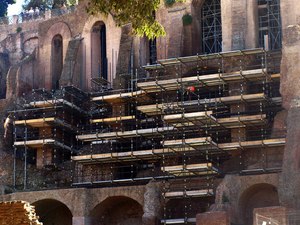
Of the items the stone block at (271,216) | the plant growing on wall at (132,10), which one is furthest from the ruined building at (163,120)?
the plant growing on wall at (132,10)

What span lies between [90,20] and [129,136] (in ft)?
29.6

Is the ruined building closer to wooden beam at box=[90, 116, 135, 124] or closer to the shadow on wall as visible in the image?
wooden beam at box=[90, 116, 135, 124]

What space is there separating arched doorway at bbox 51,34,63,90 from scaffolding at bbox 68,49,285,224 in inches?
221

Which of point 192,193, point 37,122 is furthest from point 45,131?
point 192,193

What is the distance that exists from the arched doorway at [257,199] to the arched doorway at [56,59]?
15.9 metres

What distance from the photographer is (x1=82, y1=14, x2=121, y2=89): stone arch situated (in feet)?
158

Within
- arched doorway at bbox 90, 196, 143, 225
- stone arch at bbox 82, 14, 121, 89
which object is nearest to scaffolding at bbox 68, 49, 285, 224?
arched doorway at bbox 90, 196, 143, 225

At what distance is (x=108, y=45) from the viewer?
48.7m

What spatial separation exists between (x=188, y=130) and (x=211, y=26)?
7.09 m

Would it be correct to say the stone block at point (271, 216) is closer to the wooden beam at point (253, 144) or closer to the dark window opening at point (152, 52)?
the wooden beam at point (253, 144)

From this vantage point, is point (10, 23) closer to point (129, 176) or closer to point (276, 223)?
point (129, 176)

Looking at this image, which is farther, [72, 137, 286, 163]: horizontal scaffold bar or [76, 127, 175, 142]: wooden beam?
[76, 127, 175, 142]: wooden beam

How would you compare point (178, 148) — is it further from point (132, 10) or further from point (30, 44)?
point (132, 10)

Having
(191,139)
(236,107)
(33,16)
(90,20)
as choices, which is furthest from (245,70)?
(33,16)
